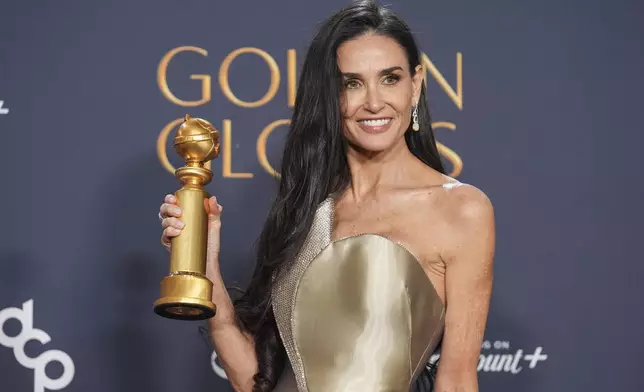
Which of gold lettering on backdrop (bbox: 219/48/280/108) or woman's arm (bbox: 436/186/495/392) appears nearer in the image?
woman's arm (bbox: 436/186/495/392)

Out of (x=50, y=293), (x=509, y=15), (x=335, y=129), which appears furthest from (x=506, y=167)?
(x=50, y=293)

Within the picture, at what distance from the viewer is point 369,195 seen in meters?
2.09

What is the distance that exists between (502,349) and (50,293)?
1117 mm

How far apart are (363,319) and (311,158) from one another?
1.18 ft

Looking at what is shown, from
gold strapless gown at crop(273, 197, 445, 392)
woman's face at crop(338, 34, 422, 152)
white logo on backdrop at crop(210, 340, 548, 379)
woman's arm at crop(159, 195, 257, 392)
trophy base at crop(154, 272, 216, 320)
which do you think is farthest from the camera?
white logo on backdrop at crop(210, 340, 548, 379)

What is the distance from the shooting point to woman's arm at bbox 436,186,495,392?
1926 mm

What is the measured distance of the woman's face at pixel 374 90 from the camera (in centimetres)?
201

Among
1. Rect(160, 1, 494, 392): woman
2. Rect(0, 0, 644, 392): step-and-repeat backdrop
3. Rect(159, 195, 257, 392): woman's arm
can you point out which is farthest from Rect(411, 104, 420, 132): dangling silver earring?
Rect(0, 0, 644, 392): step-and-repeat backdrop

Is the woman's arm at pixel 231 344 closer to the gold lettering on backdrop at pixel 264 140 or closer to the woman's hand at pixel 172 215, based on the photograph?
the woman's hand at pixel 172 215

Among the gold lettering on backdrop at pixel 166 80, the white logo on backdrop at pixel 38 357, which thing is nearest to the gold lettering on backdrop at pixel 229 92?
the gold lettering on backdrop at pixel 166 80

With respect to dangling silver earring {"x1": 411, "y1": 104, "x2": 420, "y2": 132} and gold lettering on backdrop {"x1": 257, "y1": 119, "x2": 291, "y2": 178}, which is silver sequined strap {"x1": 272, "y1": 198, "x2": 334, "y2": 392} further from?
gold lettering on backdrop {"x1": 257, "y1": 119, "x2": 291, "y2": 178}

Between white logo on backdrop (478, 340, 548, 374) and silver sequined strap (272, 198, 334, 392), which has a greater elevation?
silver sequined strap (272, 198, 334, 392)

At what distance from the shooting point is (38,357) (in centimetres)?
273

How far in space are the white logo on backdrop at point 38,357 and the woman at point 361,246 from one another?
0.73 m
